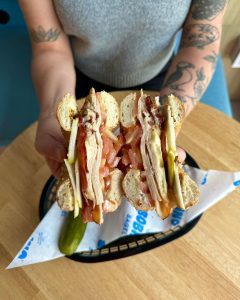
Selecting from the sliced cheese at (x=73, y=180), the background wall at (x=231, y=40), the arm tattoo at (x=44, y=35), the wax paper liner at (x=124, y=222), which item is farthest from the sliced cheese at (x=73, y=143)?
the background wall at (x=231, y=40)

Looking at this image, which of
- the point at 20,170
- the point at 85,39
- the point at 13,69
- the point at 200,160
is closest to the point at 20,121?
the point at 13,69

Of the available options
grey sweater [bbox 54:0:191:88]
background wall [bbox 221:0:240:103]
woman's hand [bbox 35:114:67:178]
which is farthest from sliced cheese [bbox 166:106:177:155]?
background wall [bbox 221:0:240:103]

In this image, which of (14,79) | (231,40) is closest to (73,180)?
(14,79)

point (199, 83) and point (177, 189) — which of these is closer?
point (177, 189)

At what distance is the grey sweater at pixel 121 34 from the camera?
104 centimetres

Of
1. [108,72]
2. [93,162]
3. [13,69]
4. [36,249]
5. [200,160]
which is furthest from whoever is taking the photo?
[13,69]

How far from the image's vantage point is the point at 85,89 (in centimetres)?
147

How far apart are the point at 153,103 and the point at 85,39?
597 mm

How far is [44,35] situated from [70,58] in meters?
0.12

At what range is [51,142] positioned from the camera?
3.11 ft

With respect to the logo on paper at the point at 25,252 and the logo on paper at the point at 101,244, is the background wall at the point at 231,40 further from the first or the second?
the logo on paper at the point at 25,252

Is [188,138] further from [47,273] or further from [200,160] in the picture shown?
[47,273]

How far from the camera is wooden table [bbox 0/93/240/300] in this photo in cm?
94

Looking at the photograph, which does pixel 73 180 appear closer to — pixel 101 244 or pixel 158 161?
pixel 158 161
